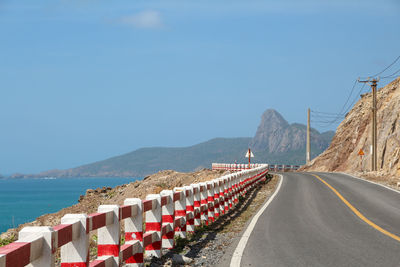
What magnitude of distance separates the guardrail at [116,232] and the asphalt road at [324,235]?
1666 millimetres

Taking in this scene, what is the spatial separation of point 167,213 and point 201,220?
16.2 feet

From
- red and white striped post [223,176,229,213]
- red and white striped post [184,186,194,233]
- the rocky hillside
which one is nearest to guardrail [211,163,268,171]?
the rocky hillside

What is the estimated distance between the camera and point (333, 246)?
10820 mm

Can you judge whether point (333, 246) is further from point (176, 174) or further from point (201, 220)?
point (176, 174)

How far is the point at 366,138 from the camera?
205 ft

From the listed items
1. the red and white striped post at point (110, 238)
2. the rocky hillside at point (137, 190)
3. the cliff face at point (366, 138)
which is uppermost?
the cliff face at point (366, 138)

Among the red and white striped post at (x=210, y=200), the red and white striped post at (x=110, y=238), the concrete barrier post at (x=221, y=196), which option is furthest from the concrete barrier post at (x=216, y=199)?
the red and white striped post at (x=110, y=238)

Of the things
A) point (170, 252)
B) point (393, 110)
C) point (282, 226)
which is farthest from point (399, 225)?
point (393, 110)

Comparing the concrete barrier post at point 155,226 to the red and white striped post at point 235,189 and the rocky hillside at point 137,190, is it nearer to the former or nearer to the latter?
the red and white striped post at point 235,189

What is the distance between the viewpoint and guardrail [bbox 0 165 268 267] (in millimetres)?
4633

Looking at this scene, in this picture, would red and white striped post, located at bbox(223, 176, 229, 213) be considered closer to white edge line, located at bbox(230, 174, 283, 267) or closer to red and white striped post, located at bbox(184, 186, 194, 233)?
white edge line, located at bbox(230, 174, 283, 267)

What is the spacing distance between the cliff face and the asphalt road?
2216 centimetres

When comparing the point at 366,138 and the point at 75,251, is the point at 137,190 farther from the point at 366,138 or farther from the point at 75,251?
the point at 75,251

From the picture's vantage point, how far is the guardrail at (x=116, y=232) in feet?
15.2
